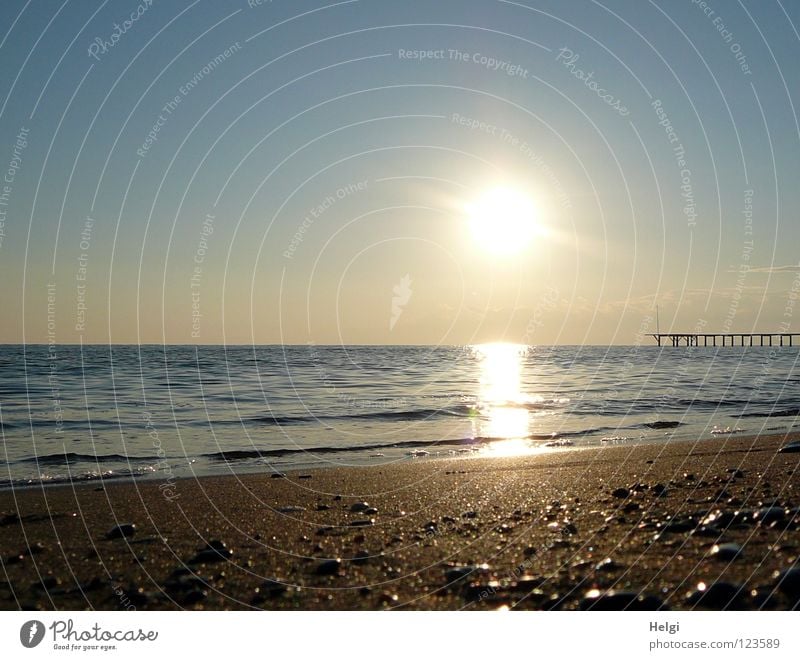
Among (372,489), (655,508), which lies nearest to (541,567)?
(655,508)

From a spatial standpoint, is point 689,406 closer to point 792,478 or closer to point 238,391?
point 792,478

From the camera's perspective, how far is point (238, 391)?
32531mm

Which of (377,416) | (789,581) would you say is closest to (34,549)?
(789,581)

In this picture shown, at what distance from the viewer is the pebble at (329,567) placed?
6.46m

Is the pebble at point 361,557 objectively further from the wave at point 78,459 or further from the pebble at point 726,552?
the wave at point 78,459

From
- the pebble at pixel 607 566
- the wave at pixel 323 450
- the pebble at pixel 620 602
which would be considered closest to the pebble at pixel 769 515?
the pebble at pixel 607 566

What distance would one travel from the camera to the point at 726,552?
620cm

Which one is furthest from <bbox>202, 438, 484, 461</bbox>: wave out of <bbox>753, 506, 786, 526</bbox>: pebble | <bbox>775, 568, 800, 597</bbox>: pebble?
<bbox>775, 568, 800, 597</bbox>: pebble

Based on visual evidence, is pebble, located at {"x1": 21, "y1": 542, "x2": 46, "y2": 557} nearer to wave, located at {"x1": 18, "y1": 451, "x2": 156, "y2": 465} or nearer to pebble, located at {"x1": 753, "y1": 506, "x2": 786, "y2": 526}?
wave, located at {"x1": 18, "y1": 451, "x2": 156, "y2": 465}

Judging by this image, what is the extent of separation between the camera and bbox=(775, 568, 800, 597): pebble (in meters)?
5.32

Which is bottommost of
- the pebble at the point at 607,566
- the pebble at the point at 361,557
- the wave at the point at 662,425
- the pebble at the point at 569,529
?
the pebble at the point at 607,566

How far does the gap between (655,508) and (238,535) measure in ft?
16.5

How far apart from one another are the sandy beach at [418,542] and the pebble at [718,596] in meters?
0.01

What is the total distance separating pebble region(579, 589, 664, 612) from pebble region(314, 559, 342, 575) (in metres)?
2.25
